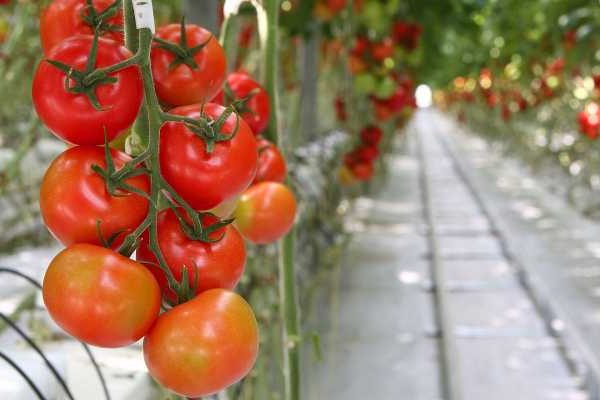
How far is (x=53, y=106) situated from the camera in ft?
1.36

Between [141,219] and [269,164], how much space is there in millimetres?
278

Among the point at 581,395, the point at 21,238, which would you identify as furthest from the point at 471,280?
the point at 21,238

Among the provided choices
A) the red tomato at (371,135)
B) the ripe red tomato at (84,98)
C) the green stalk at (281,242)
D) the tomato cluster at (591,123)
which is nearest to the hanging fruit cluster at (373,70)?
the red tomato at (371,135)

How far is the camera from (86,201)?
411 mm

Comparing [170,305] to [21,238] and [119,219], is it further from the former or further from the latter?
[21,238]

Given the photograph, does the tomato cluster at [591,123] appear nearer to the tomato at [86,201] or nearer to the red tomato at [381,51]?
the red tomato at [381,51]

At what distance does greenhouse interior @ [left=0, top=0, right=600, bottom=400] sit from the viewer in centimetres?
42

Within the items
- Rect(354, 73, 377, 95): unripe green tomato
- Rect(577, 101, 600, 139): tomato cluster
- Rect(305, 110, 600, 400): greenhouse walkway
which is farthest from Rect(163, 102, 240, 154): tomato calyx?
Rect(577, 101, 600, 139): tomato cluster

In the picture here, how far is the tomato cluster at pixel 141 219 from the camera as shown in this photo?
0.40 m

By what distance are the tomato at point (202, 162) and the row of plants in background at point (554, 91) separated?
111 inches

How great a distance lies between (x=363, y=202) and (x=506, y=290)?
2.40 metres

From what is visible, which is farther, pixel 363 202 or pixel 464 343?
pixel 363 202

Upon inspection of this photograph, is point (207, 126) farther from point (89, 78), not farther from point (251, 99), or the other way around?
point (251, 99)

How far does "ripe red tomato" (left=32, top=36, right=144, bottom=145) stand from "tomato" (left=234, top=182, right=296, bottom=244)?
0.24 meters
